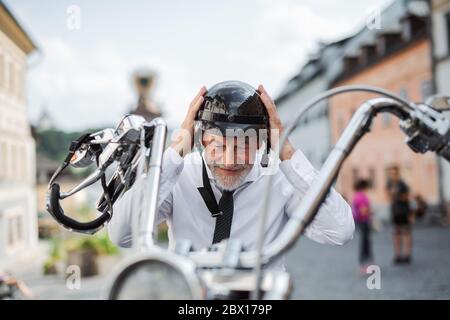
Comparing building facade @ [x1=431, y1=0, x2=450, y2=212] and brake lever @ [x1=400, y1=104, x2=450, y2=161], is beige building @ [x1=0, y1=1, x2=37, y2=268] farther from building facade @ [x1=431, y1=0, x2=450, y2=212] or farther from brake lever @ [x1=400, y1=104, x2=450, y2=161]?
building facade @ [x1=431, y1=0, x2=450, y2=212]

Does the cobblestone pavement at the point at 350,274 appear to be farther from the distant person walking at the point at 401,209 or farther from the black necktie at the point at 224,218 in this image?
the black necktie at the point at 224,218

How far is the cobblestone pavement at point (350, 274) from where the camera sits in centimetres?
652

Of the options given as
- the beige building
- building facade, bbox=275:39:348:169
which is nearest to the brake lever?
the beige building

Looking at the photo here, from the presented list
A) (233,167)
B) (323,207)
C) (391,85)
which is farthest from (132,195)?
(391,85)

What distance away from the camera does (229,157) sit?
1.56 m

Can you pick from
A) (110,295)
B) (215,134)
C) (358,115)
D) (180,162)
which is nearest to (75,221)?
(180,162)

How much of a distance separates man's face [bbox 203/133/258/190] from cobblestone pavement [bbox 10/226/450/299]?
304cm

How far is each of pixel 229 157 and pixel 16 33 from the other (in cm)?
1092

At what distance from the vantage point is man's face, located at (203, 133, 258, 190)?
151 centimetres

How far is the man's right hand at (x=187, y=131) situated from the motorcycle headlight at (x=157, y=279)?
1.88 feet

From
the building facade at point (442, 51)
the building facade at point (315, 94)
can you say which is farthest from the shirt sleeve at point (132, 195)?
the building facade at point (315, 94)

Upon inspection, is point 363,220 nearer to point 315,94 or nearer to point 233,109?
point 233,109

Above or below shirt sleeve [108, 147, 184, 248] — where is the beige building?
above
